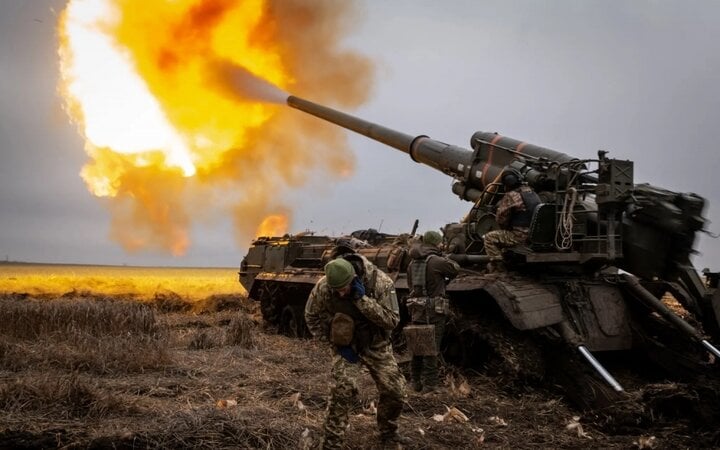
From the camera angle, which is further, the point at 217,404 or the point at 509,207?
the point at 509,207

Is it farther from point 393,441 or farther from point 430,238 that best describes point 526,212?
point 393,441

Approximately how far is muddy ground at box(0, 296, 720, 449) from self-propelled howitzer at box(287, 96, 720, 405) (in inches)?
22.1

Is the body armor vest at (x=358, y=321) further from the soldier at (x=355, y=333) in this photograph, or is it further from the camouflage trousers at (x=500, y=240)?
the camouflage trousers at (x=500, y=240)

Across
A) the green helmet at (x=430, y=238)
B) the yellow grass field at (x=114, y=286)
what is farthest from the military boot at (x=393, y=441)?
the yellow grass field at (x=114, y=286)

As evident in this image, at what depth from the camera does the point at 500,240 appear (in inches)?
353

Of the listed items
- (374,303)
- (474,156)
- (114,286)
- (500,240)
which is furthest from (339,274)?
(114,286)

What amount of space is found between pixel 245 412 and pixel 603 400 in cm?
390

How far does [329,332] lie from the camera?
19.3ft

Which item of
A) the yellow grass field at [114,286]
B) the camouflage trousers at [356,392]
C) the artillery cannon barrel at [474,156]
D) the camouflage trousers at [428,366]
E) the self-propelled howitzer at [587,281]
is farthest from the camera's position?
the yellow grass field at [114,286]

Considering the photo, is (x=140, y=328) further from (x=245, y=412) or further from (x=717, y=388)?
(x=717, y=388)

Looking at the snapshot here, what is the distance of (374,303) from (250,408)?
217 cm

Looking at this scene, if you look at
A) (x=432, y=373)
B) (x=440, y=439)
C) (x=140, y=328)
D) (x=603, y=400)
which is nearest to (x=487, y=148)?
(x=432, y=373)

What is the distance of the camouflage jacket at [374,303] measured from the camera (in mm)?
5809

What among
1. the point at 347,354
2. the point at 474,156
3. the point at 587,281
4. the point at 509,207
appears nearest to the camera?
the point at 347,354
